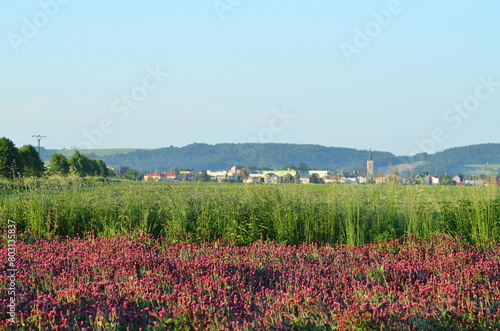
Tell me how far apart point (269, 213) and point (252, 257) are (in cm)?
231

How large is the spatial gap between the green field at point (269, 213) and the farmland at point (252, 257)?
0.03 metres

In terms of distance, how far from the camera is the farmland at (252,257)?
4613mm

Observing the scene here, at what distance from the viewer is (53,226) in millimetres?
9930

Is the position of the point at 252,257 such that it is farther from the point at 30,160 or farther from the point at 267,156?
the point at 267,156

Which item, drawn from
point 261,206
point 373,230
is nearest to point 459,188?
point 373,230

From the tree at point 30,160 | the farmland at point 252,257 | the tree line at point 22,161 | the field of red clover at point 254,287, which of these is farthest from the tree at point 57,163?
the field of red clover at point 254,287

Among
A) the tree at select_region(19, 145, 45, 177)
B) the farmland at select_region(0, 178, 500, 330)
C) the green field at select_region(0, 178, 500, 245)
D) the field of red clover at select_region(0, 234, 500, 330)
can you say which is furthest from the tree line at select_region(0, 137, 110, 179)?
the field of red clover at select_region(0, 234, 500, 330)

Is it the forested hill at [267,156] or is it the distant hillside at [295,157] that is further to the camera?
the forested hill at [267,156]

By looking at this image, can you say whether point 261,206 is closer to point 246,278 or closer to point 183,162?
point 246,278

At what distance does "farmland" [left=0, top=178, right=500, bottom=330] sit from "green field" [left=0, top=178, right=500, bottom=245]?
0.03m

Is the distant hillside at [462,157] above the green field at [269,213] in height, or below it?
above

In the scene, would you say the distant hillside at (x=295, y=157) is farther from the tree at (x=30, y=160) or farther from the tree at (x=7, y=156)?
the tree at (x=7, y=156)

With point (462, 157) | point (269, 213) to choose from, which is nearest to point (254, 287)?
point (269, 213)

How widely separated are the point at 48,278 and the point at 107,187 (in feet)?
21.5
